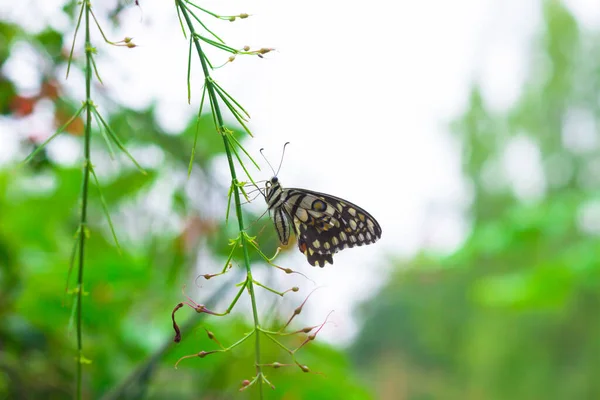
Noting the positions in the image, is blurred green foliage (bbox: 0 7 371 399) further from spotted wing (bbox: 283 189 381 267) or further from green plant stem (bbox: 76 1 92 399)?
green plant stem (bbox: 76 1 92 399)

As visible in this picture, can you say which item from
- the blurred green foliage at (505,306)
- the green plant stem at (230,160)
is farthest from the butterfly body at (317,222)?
the blurred green foliage at (505,306)

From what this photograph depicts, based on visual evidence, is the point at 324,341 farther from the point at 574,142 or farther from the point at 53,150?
the point at 574,142

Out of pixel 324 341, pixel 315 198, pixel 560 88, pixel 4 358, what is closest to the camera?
pixel 315 198

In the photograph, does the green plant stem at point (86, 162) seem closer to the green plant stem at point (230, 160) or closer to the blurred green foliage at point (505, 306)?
the green plant stem at point (230, 160)

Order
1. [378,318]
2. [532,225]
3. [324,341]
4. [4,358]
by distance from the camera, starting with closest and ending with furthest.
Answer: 1. [4,358]
2. [324,341]
3. [532,225]
4. [378,318]

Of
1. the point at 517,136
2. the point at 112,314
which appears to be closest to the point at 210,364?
the point at 112,314

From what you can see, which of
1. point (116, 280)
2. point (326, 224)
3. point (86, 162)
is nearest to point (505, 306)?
point (116, 280)

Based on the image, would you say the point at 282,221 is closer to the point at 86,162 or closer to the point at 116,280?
the point at 86,162
